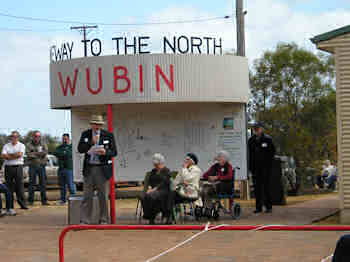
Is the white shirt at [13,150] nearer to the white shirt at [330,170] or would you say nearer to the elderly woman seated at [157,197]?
→ the elderly woman seated at [157,197]

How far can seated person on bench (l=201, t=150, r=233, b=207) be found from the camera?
14594mm

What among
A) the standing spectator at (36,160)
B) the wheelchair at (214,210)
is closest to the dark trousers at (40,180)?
the standing spectator at (36,160)

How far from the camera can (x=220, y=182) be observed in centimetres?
1464

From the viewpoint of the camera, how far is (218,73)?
60.0ft

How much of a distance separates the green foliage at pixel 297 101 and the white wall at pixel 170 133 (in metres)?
7.53

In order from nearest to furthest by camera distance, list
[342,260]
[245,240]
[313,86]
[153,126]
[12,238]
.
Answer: [342,260] < [245,240] < [12,238] < [153,126] < [313,86]

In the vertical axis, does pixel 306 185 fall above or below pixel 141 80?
below

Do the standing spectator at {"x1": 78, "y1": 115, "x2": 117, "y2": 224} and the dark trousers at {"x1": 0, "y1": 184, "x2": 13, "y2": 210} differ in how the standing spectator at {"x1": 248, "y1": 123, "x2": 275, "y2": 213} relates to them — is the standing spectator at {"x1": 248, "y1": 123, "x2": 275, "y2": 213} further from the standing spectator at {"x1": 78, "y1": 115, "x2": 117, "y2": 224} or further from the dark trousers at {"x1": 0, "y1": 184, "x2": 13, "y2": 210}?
the dark trousers at {"x1": 0, "y1": 184, "x2": 13, "y2": 210}

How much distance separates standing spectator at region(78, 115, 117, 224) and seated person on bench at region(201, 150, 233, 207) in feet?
6.82

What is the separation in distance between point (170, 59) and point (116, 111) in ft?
8.36

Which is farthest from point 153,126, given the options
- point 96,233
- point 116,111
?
point 96,233

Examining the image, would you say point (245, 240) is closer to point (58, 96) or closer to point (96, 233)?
point (96, 233)

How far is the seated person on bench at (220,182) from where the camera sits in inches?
575

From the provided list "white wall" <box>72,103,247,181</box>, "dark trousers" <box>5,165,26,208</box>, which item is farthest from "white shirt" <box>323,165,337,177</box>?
"dark trousers" <box>5,165,26,208</box>
